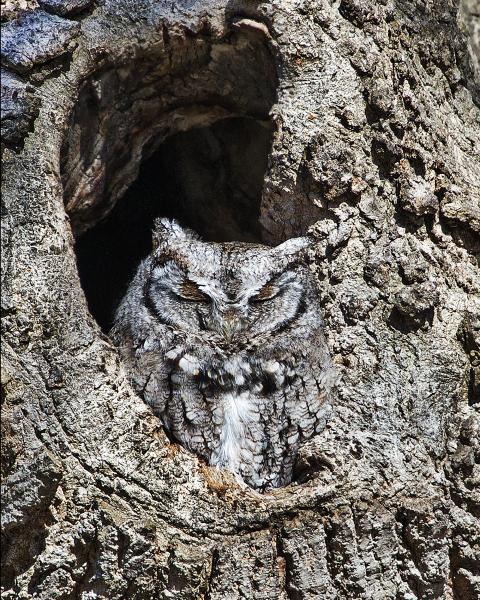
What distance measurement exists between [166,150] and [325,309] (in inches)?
52.6

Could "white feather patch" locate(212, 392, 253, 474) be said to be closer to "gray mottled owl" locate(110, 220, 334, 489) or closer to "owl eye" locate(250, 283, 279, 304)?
"gray mottled owl" locate(110, 220, 334, 489)

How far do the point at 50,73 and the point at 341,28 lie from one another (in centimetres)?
96

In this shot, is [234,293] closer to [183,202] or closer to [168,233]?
[168,233]

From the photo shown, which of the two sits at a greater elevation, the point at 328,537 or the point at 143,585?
the point at 328,537

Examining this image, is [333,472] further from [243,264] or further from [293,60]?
[293,60]

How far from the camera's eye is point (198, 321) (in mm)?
2717

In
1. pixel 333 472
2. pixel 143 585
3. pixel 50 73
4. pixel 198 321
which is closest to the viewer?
pixel 143 585

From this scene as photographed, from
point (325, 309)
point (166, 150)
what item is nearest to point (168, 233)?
point (325, 309)

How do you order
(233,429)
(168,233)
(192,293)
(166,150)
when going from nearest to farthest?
(233,429) → (192,293) → (168,233) → (166,150)

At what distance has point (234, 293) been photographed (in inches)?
107

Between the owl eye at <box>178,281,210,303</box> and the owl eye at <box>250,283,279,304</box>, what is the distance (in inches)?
6.4

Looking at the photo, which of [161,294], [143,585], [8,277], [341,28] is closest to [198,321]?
[161,294]

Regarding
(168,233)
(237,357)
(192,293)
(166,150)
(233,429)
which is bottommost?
(233,429)

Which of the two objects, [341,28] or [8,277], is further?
[341,28]
